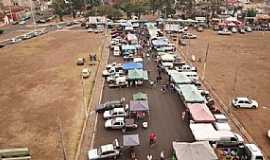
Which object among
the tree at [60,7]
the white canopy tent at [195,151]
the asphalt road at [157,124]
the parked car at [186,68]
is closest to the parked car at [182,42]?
the parked car at [186,68]

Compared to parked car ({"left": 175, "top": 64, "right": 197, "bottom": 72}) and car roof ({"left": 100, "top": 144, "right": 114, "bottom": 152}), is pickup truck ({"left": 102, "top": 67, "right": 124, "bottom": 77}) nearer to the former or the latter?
parked car ({"left": 175, "top": 64, "right": 197, "bottom": 72})

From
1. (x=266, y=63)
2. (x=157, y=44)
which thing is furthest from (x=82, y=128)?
(x=266, y=63)

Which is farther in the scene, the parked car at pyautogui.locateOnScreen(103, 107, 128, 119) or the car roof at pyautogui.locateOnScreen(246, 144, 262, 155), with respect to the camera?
the parked car at pyautogui.locateOnScreen(103, 107, 128, 119)

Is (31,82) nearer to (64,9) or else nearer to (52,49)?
(52,49)

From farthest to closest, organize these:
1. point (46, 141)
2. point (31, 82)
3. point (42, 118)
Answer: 1. point (31, 82)
2. point (42, 118)
3. point (46, 141)

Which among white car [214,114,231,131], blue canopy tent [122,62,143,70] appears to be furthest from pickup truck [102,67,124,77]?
white car [214,114,231,131]
